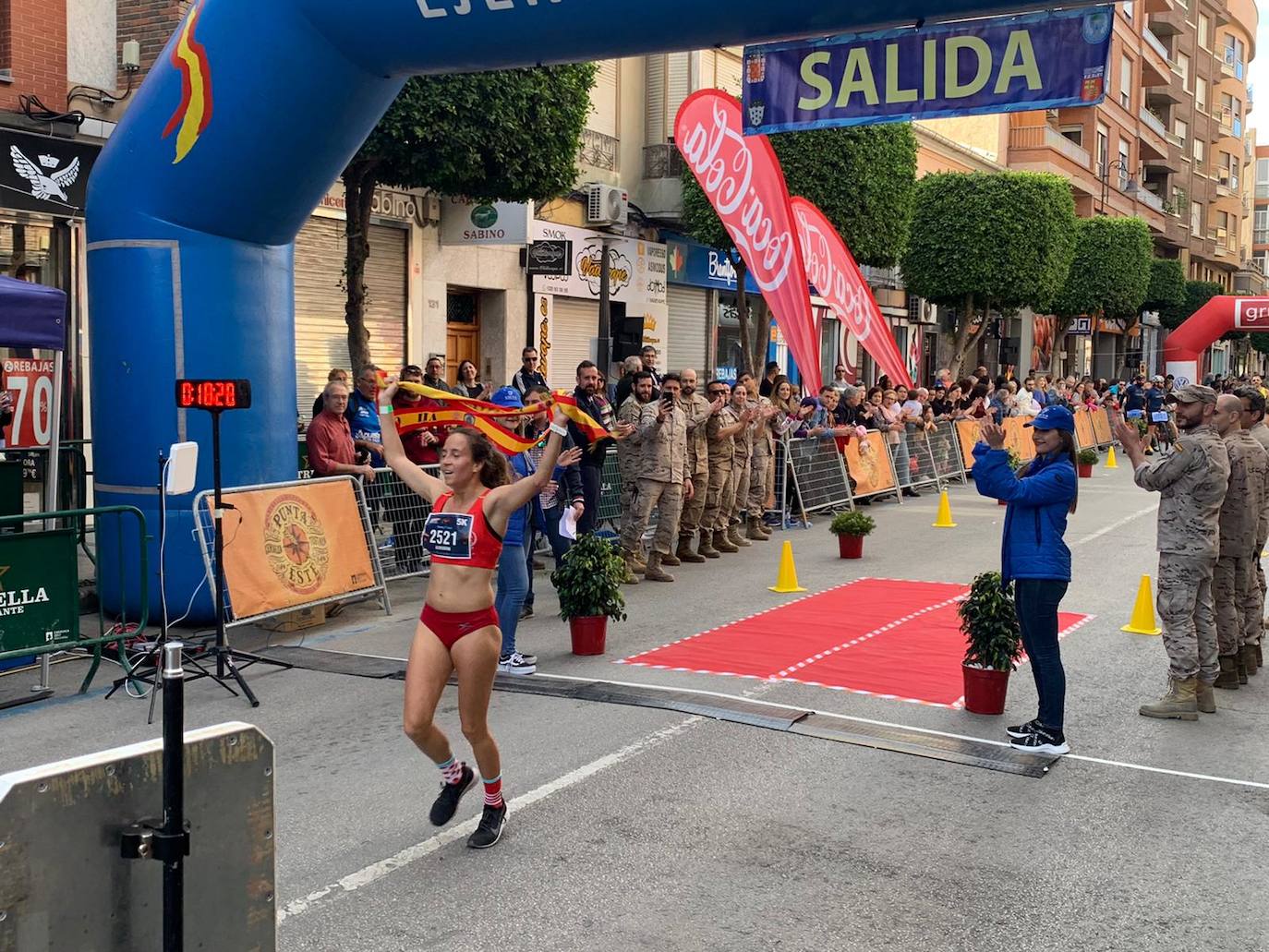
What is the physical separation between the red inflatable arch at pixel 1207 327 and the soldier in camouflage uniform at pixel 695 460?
34.4 meters

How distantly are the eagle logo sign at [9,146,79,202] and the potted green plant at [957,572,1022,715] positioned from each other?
11434mm

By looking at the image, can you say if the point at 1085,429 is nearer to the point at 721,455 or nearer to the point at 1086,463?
the point at 1086,463

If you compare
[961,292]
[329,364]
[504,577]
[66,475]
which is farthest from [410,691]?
[961,292]

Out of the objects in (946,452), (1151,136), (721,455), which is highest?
(1151,136)

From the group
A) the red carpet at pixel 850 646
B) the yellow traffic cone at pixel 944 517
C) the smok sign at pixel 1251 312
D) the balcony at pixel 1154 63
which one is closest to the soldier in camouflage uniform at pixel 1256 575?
the red carpet at pixel 850 646

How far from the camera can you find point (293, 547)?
936 cm

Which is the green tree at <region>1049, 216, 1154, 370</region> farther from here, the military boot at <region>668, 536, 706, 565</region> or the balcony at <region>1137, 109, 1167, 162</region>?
the military boot at <region>668, 536, 706, 565</region>

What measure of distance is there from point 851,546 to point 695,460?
1.90m

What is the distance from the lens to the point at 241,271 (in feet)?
30.9

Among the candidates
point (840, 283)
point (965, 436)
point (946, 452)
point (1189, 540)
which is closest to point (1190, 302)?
point (965, 436)

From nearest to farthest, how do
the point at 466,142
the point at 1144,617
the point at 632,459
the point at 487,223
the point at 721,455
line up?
1. the point at 1144,617
2. the point at 632,459
3. the point at 721,455
4. the point at 466,142
5. the point at 487,223

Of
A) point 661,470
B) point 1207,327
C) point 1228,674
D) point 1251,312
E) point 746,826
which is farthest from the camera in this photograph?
point 1207,327

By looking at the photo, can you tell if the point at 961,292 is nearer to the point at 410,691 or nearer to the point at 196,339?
the point at 196,339

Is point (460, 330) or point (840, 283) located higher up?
point (840, 283)
